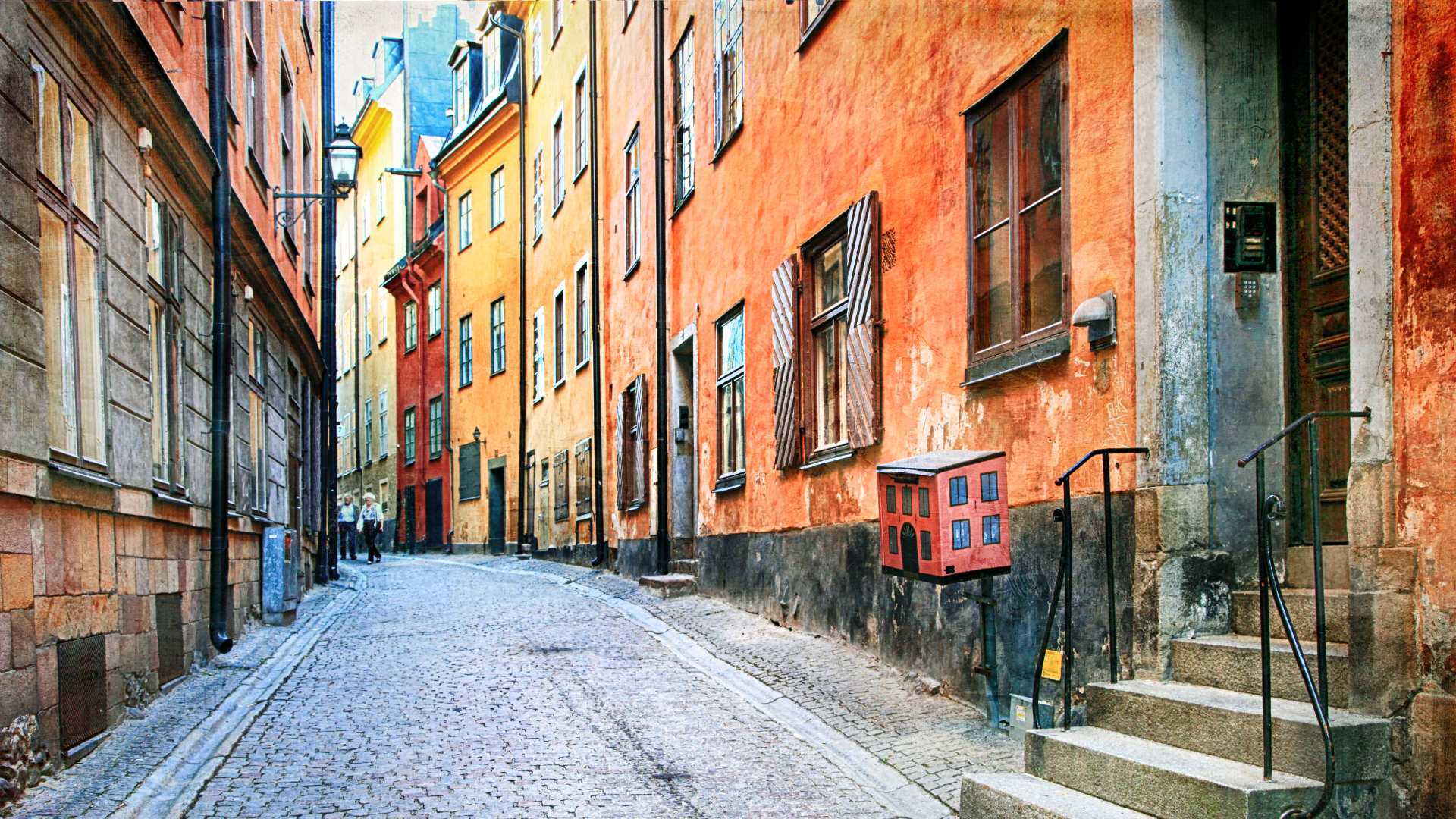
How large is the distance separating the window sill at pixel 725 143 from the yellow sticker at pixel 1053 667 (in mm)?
7877

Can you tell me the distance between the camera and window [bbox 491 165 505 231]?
30.0 metres

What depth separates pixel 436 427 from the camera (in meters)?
34.9

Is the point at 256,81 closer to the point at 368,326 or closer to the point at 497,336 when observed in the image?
the point at 497,336

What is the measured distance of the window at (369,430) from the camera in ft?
137

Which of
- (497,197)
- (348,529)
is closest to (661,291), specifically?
(497,197)

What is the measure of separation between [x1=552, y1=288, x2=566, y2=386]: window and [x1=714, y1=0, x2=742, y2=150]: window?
10185 mm

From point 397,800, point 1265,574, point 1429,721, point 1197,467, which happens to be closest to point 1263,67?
point 1197,467

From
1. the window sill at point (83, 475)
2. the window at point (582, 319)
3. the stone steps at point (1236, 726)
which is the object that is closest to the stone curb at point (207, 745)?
the window sill at point (83, 475)

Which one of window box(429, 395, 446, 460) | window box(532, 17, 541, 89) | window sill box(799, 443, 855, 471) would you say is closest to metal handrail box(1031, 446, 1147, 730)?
window sill box(799, 443, 855, 471)

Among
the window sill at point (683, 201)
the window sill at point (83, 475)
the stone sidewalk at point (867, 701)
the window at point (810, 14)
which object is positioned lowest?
the stone sidewalk at point (867, 701)

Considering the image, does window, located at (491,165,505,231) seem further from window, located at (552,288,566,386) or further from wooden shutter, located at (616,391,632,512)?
wooden shutter, located at (616,391,632,512)

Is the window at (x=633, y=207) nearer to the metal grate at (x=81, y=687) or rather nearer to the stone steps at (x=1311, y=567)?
the metal grate at (x=81, y=687)

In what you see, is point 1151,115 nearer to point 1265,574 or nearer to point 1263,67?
point 1263,67

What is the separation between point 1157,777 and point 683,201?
39.2ft
